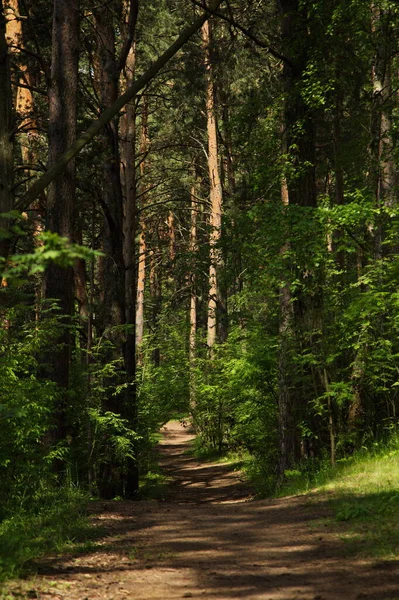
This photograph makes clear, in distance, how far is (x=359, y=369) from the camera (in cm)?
1088

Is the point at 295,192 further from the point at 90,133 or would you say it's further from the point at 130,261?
the point at 90,133

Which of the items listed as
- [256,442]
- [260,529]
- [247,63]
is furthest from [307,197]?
[247,63]

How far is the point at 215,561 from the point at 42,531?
1.76m

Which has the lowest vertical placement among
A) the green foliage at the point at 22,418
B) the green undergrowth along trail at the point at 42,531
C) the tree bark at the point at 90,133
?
the green undergrowth along trail at the point at 42,531

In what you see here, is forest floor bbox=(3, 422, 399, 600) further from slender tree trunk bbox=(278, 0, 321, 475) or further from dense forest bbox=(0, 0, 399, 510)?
slender tree trunk bbox=(278, 0, 321, 475)

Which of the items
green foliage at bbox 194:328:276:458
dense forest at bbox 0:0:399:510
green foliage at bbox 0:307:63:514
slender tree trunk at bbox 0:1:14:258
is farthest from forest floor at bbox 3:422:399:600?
green foliage at bbox 194:328:276:458

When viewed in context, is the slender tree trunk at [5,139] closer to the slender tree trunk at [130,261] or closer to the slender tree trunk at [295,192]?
the slender tree trunk at [130,261]

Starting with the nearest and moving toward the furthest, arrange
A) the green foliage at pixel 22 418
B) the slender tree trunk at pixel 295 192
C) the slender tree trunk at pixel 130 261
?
the green foliage at pixel 22 418 < the slender tree trunk at pixel 295 192 < the slender tree trunk at pixel 130 261

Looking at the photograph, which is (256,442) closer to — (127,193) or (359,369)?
(359,369)

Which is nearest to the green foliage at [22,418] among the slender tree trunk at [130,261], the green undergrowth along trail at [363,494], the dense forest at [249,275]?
the dense forest at [249,275]

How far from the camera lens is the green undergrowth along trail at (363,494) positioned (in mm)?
5797

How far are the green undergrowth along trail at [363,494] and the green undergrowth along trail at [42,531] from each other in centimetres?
245

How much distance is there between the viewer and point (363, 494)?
25.5 feet

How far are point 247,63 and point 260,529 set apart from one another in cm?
1849
